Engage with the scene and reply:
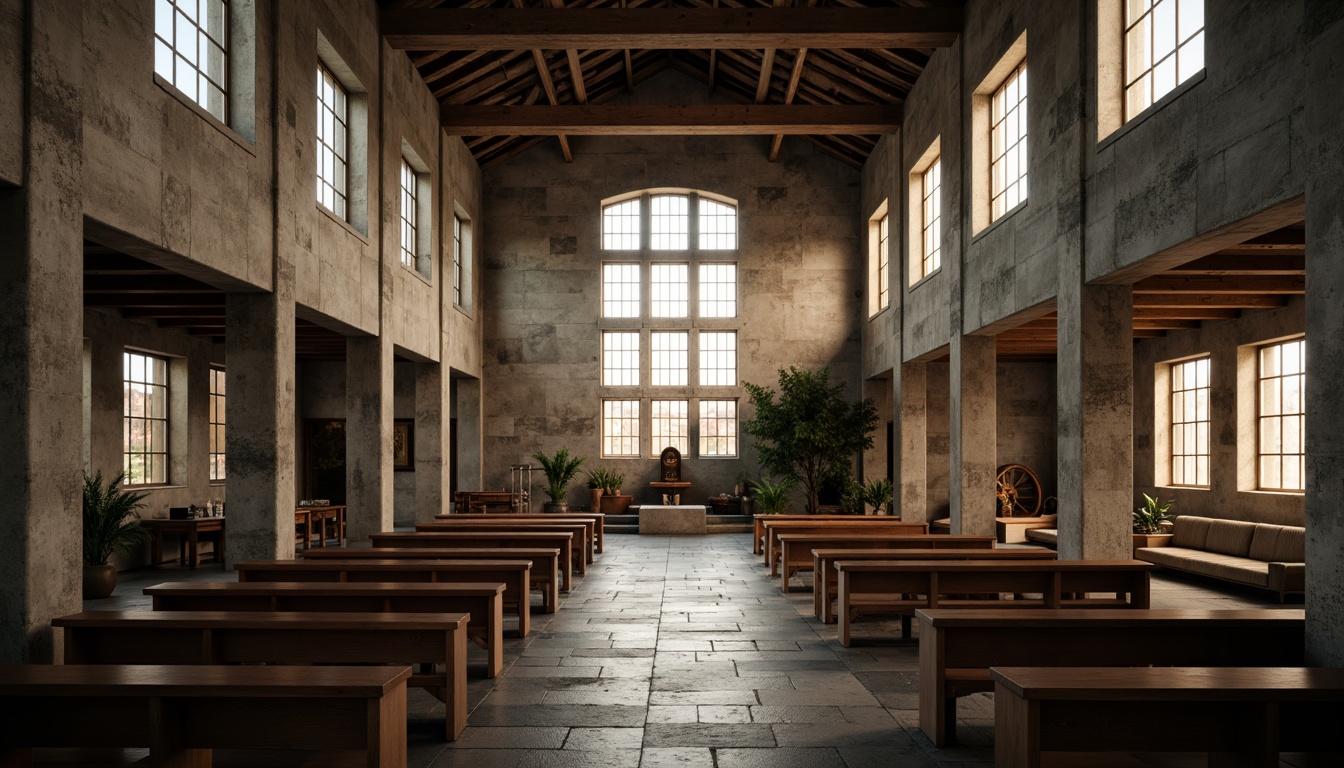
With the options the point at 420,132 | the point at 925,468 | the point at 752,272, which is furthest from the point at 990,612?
the point at 752,272

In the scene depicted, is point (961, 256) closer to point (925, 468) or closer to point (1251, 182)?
point (925, 468)

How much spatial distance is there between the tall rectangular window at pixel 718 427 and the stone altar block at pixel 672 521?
8.35 ft

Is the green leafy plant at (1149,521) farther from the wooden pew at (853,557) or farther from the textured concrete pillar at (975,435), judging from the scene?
the wooden pew at (853,557)

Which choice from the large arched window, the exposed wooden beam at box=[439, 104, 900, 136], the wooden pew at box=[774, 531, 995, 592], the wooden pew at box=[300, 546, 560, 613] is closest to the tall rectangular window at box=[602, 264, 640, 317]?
the large arched window

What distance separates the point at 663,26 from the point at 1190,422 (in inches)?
366

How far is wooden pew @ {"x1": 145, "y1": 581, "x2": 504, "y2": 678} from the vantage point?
5.80 metres

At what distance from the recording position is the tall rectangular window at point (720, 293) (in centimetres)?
2044

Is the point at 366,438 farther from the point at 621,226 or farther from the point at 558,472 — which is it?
the point at 621,226

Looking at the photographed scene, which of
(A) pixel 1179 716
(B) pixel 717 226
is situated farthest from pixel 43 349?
(B) pixel 717 226

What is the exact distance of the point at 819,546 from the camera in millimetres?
9766

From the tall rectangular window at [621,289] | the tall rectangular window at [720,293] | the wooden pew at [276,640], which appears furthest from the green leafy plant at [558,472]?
the wooden pew at [276,640]

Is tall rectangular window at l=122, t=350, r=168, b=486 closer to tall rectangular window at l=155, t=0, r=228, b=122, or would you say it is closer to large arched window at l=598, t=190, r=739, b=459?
tall rectangular window at l=155, t=0, r=228, b=122

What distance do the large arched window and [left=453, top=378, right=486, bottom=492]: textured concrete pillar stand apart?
2.51 m

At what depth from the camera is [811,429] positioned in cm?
1688
